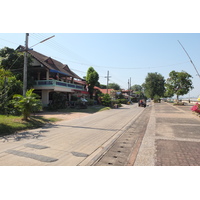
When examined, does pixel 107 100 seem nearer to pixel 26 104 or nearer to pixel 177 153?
pixel 26 104

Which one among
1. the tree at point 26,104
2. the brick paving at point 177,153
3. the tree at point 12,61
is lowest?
the brick paving at point 177,153

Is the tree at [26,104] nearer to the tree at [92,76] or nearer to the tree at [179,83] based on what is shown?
the tree at [92,76]

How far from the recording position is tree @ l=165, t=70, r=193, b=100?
36.1 meters

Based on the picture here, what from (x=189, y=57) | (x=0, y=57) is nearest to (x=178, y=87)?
(x=189, y=57)

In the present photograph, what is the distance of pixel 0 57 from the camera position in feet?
57.6

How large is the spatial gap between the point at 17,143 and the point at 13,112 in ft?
17.6

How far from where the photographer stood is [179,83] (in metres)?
36.9

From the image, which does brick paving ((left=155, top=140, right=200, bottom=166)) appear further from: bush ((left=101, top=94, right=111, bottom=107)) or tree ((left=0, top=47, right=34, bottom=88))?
bush ((left=101, top=94, right=111, bottom=107))

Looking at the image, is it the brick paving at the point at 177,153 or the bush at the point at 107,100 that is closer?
the brick paving at the point at 177,153

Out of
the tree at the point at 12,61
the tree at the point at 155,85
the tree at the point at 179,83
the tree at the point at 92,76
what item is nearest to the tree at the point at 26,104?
the tree at the point at 12,61

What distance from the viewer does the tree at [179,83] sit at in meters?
36.1

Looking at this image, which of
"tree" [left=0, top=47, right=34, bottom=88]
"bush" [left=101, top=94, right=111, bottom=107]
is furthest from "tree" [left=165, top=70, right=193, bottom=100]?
"tree" [left=0, top=47, right=34, bottom=88]

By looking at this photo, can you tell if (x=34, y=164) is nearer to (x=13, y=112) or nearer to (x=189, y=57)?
(x=13, y=112)
